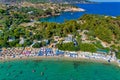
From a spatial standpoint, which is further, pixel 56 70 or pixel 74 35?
pixel 74 35

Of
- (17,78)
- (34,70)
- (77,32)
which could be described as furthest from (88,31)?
(17,78)

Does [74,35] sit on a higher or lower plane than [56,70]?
higher

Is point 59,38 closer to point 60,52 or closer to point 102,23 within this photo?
point 60,52

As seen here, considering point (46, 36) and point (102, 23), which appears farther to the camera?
point (102, 23)

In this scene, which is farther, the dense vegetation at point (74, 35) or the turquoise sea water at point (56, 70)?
the dense vegetation at point (74, 35)

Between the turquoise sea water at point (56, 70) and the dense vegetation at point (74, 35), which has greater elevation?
the dense vegetation at point (74, 35)

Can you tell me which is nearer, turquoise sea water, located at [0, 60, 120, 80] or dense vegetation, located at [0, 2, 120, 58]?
turquoise sea water, located at [0, 60, 120, 80]

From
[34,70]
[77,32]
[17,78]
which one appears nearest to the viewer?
[17,78]

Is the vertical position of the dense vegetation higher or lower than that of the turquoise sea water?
higher
